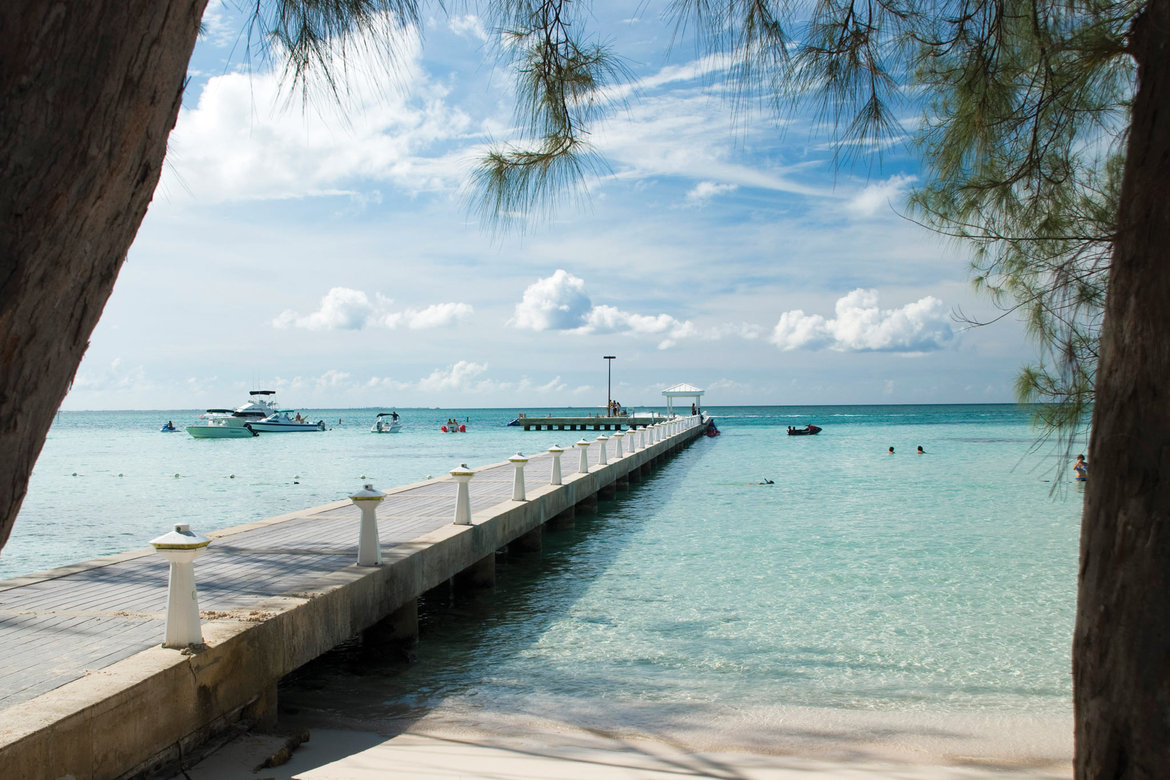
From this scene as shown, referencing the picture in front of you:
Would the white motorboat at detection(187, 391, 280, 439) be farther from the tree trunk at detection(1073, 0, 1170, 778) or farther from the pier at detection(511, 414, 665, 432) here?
the tree trunk at detection(1073, 0, 1170, 778)

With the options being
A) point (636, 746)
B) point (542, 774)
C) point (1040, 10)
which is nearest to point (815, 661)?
point (636, 746)

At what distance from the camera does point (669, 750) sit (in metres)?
6.24

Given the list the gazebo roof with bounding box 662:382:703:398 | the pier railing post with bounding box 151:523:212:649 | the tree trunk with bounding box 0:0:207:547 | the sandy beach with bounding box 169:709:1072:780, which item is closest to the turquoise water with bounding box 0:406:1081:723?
the sandy beach with bounding box 169:709:1072:780

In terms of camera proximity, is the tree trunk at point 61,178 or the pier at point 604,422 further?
the pier at point 604,422

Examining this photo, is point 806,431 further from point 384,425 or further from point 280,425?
point 280,425

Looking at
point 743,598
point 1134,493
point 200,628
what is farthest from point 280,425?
point 1134,493

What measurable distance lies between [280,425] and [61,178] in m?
74.2

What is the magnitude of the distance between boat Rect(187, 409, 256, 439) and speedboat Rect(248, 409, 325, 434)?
24.7 inches

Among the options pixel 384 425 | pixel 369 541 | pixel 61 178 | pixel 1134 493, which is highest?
pixel 61 178

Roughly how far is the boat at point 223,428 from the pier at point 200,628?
2295 inches

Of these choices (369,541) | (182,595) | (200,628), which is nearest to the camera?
(182,595)

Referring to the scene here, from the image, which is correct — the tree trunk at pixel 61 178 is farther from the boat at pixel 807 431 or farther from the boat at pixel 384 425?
the boat at pixel 384 425

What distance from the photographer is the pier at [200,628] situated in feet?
14.3

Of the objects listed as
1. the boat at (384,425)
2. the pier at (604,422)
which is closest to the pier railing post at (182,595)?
the pier at (604,422)
